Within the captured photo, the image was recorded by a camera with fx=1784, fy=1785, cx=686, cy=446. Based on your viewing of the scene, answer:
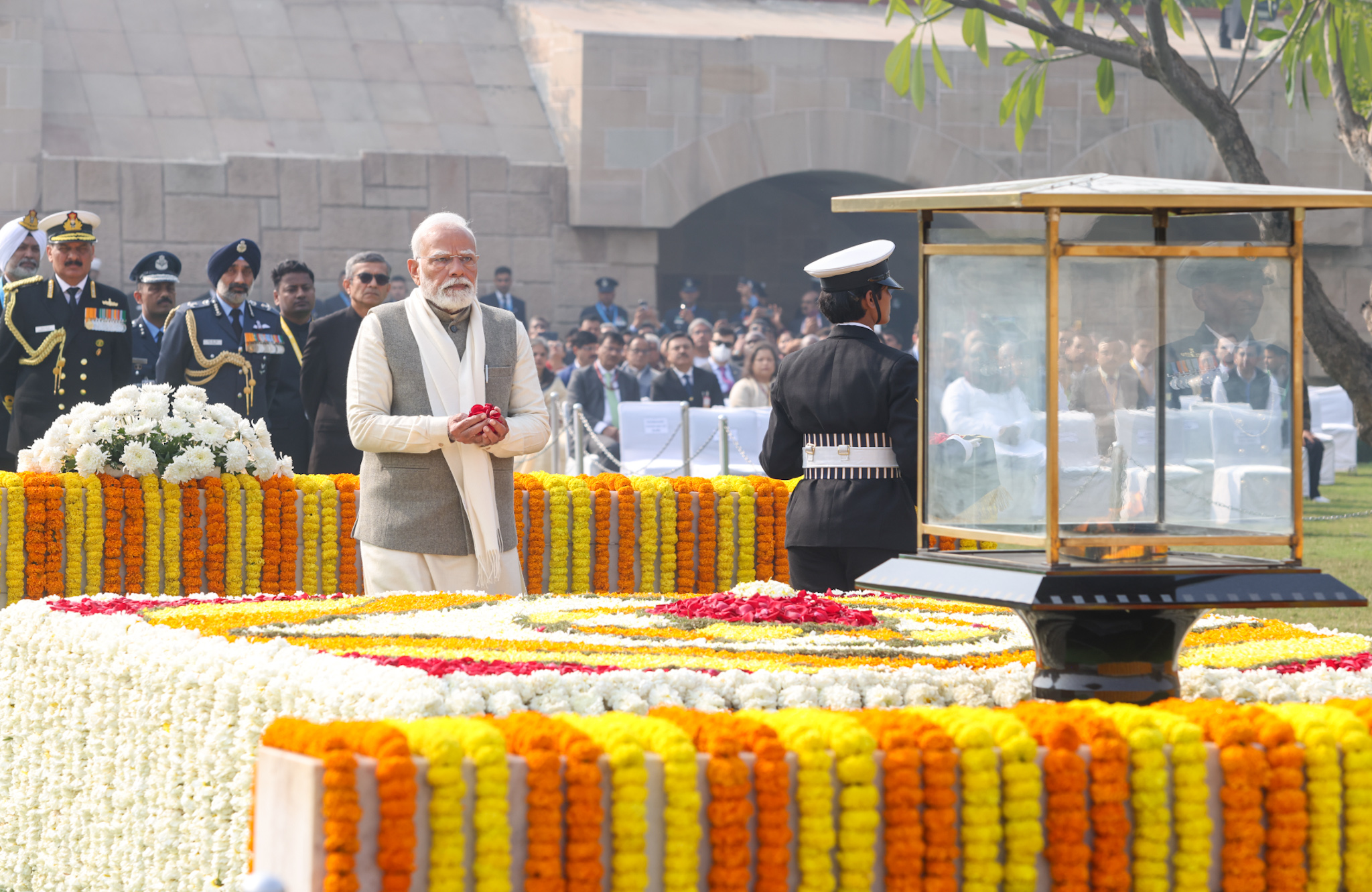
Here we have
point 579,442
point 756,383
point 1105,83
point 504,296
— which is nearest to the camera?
point 1105,83

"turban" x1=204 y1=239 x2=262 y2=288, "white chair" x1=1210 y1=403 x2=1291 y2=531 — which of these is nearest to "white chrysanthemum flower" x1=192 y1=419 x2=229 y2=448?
"turban" x1=204 y1=239 x2=262 y2=288

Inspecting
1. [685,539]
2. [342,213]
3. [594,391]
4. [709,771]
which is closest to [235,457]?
[685,539]

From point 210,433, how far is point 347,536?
72cm

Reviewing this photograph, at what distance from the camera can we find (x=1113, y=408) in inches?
142

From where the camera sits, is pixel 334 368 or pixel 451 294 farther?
pixel 334 368

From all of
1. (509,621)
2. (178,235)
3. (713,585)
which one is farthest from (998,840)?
(178,235)

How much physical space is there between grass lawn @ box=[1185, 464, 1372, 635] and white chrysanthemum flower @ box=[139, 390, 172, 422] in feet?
14.0

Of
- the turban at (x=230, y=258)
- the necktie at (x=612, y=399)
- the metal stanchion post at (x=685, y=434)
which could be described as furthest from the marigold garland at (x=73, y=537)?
the necktie at (x=612, y=399)

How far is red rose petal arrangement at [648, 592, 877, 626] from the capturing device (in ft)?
15.2

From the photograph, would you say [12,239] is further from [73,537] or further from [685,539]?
[685,539]

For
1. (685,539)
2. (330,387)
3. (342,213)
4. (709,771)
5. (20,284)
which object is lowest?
(709,771)

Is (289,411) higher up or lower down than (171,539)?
higher up

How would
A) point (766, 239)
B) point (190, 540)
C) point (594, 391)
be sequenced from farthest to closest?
point (766, 239) → point (594, 391) → point (190, 540)

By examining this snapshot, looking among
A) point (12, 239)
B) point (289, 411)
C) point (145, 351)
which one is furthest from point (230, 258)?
point (145, 351)
